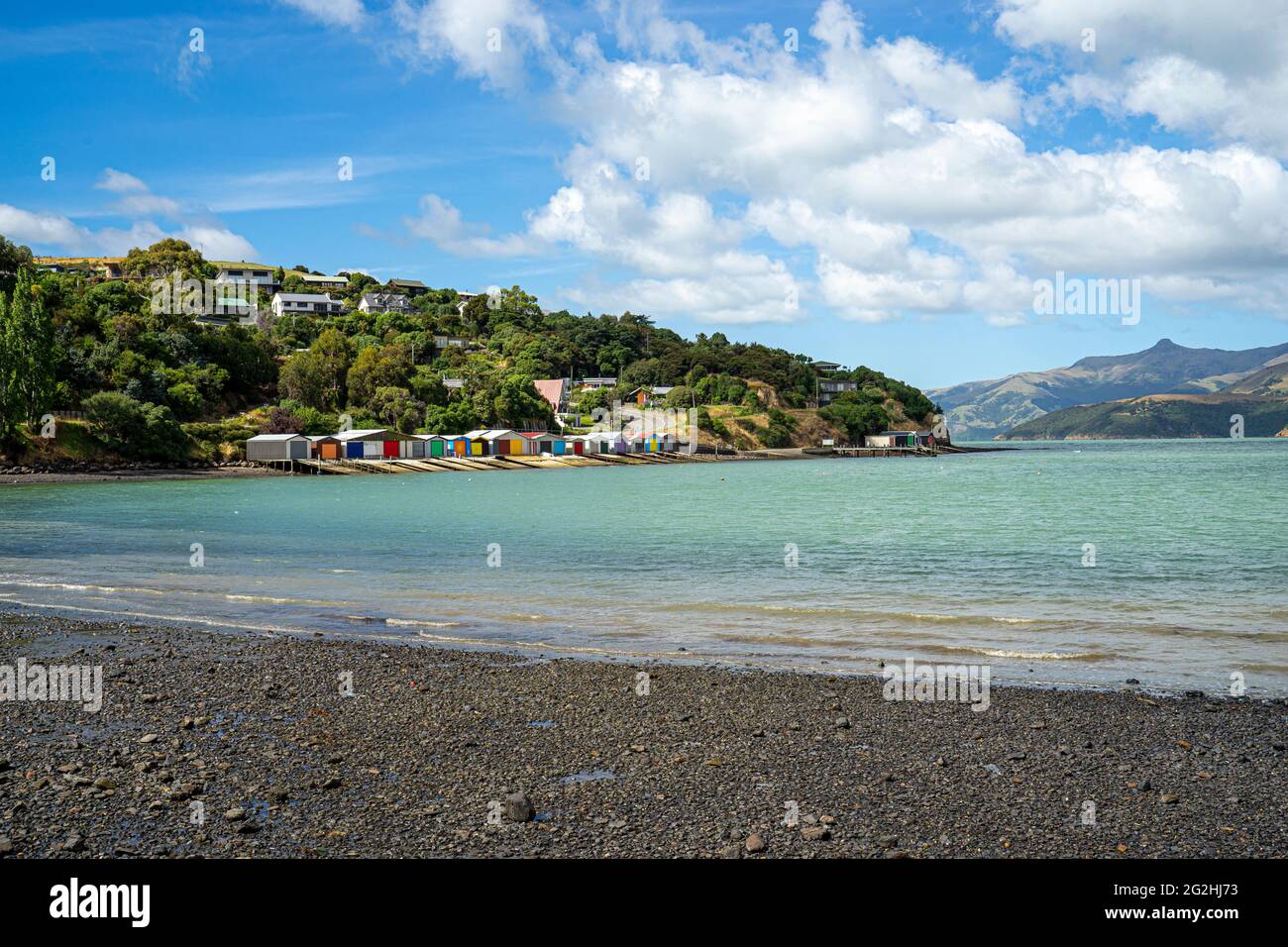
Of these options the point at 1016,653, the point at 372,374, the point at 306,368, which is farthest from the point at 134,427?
the point at 1016,653

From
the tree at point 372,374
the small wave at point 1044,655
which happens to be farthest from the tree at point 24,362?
the small wave at point 1044,655

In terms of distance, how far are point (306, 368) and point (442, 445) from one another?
2218cm

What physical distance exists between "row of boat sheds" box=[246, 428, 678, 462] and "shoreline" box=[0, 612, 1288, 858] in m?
98.8

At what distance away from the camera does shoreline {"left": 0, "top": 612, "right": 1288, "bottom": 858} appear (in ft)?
21.6

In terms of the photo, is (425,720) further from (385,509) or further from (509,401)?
(509,401)

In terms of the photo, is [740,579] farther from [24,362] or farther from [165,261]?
[165,261]

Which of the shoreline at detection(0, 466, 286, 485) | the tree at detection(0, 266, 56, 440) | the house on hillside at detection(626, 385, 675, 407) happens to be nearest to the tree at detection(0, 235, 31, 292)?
the tree at detection(0, 266, 56, 440)

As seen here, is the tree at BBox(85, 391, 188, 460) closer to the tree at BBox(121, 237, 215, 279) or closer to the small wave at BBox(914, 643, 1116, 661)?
the tree at BBox(121, 237, 215, 279)

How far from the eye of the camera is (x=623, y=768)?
818 centimetres

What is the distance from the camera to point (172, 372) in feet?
348

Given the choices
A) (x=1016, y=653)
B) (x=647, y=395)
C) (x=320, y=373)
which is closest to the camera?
(x=1016, y=653)

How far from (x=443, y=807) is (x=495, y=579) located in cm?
1637
